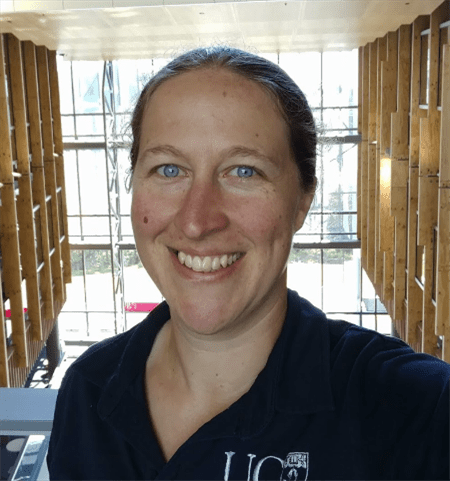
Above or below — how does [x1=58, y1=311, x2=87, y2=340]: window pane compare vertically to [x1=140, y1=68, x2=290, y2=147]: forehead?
below

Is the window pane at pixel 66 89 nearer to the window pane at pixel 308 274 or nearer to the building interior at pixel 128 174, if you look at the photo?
the building interior at pixel 128 174

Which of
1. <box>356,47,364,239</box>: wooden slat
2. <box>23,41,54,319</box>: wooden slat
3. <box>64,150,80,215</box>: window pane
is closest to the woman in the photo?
<box>23,41,54,319</box>: wooden slat

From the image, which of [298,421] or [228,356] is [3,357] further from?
[298,421]

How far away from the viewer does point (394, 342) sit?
181cm

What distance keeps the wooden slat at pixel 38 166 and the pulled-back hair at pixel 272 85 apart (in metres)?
15.6

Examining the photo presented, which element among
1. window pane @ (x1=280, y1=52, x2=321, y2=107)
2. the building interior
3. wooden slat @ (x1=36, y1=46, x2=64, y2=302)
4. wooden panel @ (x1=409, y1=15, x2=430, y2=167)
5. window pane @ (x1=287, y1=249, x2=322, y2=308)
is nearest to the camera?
the building interior

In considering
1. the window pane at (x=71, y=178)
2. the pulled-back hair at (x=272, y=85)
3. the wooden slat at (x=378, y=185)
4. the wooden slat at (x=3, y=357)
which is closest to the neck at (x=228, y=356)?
the pulled-back hair at (x=272, y=85)

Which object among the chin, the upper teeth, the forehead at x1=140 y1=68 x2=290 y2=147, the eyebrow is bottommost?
the chin

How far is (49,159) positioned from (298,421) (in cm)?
1763

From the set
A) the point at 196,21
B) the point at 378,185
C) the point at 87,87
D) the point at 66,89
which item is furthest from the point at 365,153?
the point at 66,89

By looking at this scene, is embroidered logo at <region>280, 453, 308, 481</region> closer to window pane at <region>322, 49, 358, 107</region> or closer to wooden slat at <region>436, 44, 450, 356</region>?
wooden slat at <region>436, 44, 450, 356</region>

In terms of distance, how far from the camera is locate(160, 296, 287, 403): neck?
6.47 ft

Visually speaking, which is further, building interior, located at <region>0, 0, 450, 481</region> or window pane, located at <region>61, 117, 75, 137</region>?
window pane, located at <region>61, 117, 75, 137</region>

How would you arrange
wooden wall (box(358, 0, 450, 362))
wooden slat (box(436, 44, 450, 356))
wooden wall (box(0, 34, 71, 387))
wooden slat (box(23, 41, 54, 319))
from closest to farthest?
wooden slat (box(436, 44, 450, 356)) → wooden wall (box(358, 0, 450, 362)) → wooden wall (box(0, 34, 71, 387)) → wooden slat (box(23, 41, 54, 319))
